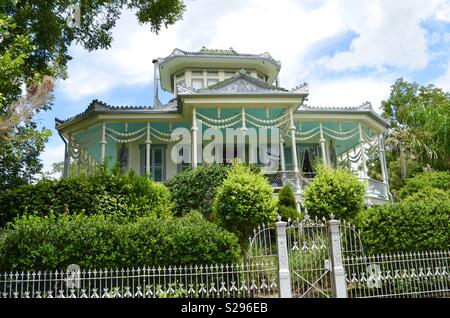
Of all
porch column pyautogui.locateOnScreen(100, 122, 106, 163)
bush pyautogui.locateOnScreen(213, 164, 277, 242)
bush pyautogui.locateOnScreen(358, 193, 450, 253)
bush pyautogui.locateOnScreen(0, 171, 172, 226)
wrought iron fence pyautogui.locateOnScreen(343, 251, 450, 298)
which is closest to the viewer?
wrought iron fence pyautogui.locateOnScreen(343, 251, 450, 298)

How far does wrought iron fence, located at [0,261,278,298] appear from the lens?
8242mm

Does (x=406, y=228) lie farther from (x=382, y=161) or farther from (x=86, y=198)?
(x=382, y=161)

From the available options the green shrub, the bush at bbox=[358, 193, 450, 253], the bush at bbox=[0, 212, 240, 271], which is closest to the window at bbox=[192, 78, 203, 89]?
the green shrub

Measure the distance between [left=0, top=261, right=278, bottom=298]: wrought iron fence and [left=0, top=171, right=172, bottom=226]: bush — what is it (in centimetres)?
324

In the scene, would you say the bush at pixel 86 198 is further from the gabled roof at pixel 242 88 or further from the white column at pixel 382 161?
the white column at pixel 382 161

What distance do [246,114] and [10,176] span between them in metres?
11.6

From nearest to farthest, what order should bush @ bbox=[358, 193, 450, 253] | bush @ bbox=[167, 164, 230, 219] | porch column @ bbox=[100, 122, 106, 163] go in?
bush @ bbox=[358, 193, 450, 253], bush @ bbox=[167, 164, 230, 219], porch column @ bbox=[100, 122, 106, 163]

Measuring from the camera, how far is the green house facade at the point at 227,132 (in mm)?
18078

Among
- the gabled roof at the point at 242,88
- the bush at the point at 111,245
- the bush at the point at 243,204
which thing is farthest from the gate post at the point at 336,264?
the gabled roof at the point at 242,88

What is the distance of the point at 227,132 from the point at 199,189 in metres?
4.97

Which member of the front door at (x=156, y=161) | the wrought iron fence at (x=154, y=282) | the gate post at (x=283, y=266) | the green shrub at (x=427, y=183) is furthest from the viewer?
the front door at (x=156, y=161)

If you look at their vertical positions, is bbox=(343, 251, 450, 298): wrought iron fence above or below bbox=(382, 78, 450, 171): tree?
below

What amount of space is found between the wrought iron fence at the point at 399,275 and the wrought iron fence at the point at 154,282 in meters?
1.92

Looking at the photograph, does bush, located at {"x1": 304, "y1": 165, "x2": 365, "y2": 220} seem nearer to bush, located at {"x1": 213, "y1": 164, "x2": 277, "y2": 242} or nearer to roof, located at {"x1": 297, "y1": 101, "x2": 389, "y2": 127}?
bush, located at {"x1": 213, "y1": 164, "x2": 277, "y2": 242}
